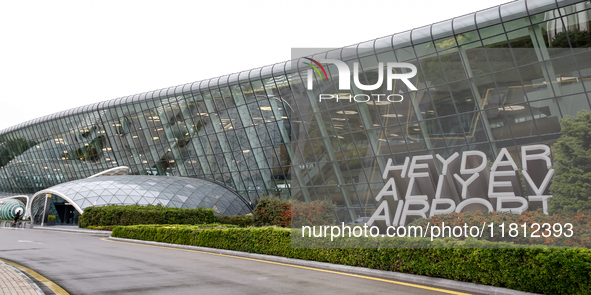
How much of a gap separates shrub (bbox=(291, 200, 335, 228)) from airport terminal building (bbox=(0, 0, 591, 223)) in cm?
756

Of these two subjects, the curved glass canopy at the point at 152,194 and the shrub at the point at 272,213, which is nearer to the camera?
the shrub at the point at 272,213

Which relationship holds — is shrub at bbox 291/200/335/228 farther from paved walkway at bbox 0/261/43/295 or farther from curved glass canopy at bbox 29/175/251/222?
curved glass canopy at bbox 29/175/251/222

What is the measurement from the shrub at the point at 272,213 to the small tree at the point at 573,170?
41.2 ft

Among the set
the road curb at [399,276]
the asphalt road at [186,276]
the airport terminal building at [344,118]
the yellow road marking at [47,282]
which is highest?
the airport terminal building at [344,118]

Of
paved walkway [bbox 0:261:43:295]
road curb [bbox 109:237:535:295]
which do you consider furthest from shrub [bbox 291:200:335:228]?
paved walkway [bbox 0:261:43:295]

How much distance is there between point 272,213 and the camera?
75.4 ft

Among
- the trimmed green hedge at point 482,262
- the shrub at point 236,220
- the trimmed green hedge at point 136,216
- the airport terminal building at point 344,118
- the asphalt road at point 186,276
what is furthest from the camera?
the shrub at point 236,220

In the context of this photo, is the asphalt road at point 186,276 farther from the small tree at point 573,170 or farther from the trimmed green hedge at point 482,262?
the small tree at point 573,170

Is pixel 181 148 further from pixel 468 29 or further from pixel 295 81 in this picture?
pixel 468 29

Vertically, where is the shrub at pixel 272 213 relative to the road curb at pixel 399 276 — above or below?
above

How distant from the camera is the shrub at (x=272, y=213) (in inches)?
895

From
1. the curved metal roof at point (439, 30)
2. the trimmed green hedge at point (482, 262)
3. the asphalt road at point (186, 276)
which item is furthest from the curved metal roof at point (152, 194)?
the trimmed green hedge at point (482, 262)

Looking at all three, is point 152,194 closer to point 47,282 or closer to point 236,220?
point 236,220

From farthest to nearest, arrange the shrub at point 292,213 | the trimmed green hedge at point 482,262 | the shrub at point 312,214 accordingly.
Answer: the shrub at point 292,213 < the shrub at point 312,214 < the trimmed green hedge at point 482,262
